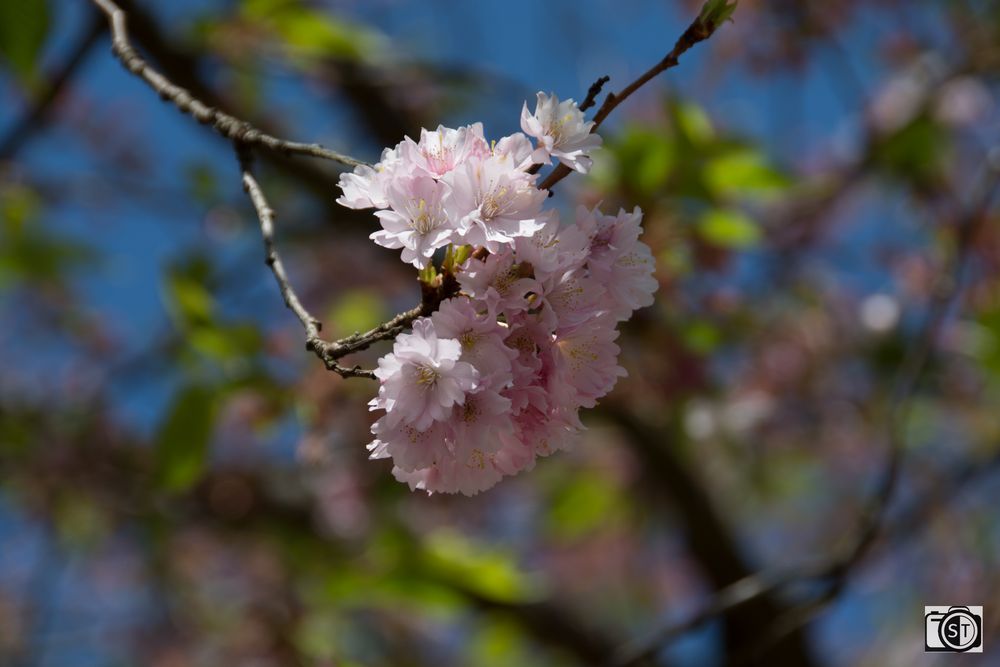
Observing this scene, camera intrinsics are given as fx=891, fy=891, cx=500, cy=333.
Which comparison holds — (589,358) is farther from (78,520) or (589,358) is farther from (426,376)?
(78,520)

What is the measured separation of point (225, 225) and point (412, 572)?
1.35 m

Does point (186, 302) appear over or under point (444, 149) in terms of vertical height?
over

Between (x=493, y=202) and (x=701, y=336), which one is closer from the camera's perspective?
(x=493, y=202)

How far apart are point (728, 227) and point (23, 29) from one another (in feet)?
4.39

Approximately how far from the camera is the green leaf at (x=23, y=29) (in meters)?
1.45

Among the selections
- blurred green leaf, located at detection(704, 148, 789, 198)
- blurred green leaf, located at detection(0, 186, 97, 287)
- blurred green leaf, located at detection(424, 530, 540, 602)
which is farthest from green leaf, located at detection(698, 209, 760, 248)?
blurred green leaf, located at detection(0, 186, 97, 287)

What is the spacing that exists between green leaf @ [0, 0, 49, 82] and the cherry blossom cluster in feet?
3.16

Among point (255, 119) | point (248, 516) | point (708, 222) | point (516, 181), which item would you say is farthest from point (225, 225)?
point (516, 181)

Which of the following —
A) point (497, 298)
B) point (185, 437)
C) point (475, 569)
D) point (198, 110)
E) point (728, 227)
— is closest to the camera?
point (497, 298)

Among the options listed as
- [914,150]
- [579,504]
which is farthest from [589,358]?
[579,504]

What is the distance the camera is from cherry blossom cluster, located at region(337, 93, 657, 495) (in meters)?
0.78

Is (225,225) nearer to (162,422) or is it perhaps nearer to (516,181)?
(162,422)

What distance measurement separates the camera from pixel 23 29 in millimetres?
1465

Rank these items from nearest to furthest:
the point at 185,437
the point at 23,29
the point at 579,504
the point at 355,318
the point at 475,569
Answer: the point at 23,29
the point at 185,437
the point at 475,569
the point at 355,318
the point at 579,504
